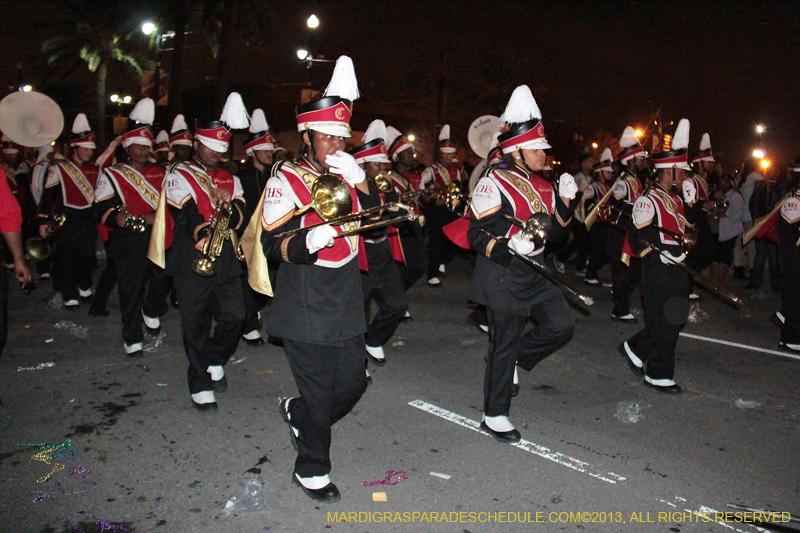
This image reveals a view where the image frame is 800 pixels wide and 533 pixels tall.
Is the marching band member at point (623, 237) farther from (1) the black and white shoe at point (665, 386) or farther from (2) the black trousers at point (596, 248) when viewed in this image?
(1) the black and white shoe at point (665, 386)

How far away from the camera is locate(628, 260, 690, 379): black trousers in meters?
5.76

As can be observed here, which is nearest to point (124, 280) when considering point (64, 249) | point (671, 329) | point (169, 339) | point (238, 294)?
point (169, 339)

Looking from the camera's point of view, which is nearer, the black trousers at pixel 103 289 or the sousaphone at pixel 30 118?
the sousaphone at pixel 30 118

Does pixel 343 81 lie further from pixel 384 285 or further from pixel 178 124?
pixel 178 124

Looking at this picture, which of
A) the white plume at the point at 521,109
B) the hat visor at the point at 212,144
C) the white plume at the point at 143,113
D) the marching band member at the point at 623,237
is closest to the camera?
the white plume at the point at 521,109

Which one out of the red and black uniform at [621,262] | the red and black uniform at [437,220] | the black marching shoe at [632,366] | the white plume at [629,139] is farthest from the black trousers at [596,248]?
the black marching shoe at [632,366]

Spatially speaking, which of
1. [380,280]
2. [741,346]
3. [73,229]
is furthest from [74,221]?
[741,346]

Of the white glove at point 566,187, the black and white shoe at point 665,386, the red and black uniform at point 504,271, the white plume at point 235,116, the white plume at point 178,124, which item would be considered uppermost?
the white plume at point 235,116

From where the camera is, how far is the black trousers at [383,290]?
6180 mm

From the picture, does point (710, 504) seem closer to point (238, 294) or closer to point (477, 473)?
point (477, 473)

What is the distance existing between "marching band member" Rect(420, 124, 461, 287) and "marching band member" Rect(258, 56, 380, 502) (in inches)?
261

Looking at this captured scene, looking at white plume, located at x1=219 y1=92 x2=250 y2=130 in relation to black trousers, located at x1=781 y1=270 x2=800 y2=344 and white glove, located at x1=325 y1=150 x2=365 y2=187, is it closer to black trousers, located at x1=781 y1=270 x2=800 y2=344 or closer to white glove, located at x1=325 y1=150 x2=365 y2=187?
white glove, located at x1=325 y1=150 x2=365 y2=187

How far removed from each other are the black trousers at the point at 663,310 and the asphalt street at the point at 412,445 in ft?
1.07

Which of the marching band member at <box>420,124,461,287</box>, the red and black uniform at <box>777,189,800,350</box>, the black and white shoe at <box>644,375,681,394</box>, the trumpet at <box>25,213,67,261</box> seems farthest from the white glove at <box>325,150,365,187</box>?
the marching band member at <box>420,124,461,287</box>
